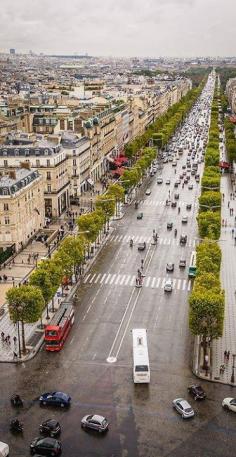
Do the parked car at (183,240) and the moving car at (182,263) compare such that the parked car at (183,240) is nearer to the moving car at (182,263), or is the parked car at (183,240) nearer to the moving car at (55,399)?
the moving car at (182,263)

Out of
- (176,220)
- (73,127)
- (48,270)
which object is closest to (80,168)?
(73,127)

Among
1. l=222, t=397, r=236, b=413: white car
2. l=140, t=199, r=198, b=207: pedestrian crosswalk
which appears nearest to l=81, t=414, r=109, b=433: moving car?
l=222, t=397, r=236, b=413: white car

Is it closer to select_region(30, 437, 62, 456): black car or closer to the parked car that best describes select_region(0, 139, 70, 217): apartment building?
the parked car

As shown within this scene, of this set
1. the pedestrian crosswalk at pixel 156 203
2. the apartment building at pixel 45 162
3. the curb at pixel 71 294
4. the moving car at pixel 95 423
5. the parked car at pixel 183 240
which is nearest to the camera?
the moving car at pixel 95 423

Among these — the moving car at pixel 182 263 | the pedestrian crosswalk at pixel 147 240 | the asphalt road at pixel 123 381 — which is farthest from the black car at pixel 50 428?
the pedestrian crosswalk at pixel 147 240

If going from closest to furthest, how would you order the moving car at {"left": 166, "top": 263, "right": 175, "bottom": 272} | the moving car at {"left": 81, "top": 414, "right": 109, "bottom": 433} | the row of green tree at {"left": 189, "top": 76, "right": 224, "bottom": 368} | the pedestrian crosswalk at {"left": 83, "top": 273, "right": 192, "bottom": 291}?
the moving car at {"left": 81, "top": 414, "right": 109, "bottom": 433} → the row of green tree at {"left": 189, "top": 76, "right": 224, "bottom": 368} → the pedestrian crosswalk at {"left": 83, "top": 273, "right": 192, "bottom": 291} → the moving car at {"left": 166, "top": 263, "right": 175, "bottom": 272}

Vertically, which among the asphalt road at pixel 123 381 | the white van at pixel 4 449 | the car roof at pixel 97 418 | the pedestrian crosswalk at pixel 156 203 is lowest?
the pedestrian crosswalk at pixel 156 203

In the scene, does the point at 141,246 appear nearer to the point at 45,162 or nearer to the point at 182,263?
the point at 182,263
